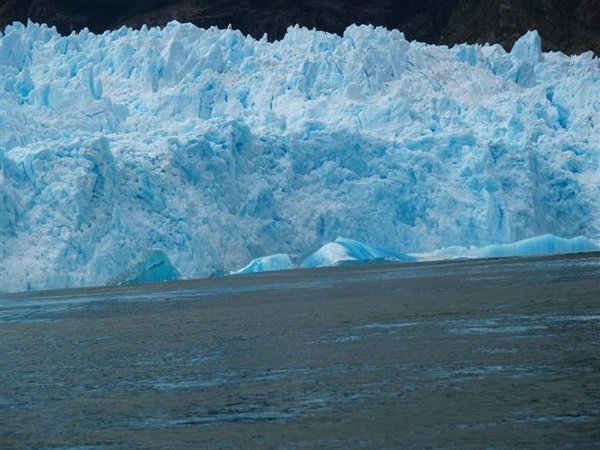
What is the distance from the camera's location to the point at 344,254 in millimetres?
23250

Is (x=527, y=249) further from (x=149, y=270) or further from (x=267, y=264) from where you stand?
(x=149, y=270)

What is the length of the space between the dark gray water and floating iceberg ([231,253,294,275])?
19.9 feet

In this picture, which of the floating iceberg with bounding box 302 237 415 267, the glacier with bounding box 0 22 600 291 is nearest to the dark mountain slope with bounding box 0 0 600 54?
the glacier with bounding box 0 22 600 291

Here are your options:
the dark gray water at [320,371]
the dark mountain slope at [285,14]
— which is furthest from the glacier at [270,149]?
the dark mountain slope at [285,14]

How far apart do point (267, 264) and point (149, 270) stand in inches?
109

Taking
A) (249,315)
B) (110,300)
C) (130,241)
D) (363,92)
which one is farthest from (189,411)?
(363,92)

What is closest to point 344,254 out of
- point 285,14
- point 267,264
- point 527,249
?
point 267,264

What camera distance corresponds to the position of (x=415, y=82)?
2802 cm

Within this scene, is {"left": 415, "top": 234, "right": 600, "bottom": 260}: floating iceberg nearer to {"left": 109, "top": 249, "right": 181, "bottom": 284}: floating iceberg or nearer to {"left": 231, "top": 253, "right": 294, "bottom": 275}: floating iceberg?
{"left": 231, "top": 253, "right": 294, "bottom": 275}: floating iceberg

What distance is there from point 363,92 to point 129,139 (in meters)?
6.85

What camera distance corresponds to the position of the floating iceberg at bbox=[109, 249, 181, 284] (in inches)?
840

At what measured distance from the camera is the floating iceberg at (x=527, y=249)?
24875 millimetres

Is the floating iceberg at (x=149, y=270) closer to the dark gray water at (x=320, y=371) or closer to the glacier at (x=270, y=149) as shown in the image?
the glacier at (x=270, y=149)

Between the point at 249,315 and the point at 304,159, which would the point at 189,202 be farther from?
the point at 249,315
